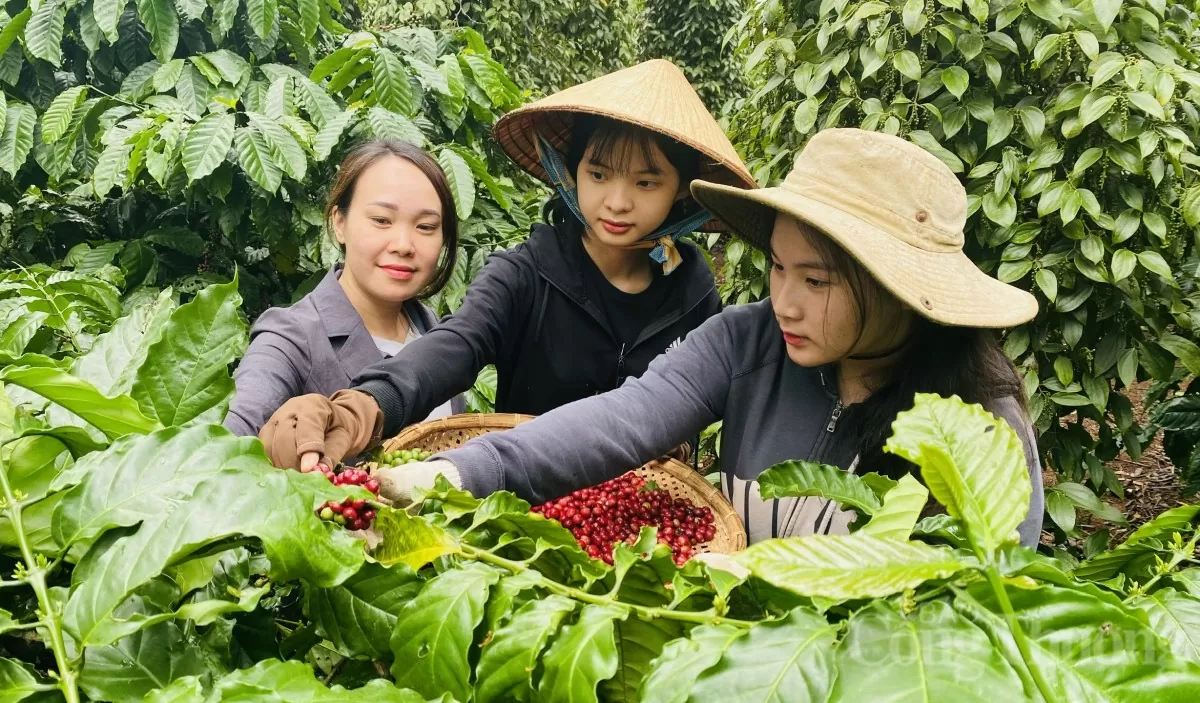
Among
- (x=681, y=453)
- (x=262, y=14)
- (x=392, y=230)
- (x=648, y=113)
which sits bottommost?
(x=681, y=453)

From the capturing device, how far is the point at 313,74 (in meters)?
2.35

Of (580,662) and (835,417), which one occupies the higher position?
(580,662)

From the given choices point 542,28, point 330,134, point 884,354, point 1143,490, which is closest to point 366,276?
point 330,134

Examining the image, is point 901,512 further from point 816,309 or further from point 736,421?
point 736,421

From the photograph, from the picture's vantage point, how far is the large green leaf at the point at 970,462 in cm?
41

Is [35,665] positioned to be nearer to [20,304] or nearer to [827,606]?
[827,606]

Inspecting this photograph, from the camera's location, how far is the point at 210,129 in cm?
197

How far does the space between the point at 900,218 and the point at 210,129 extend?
5.50 feet

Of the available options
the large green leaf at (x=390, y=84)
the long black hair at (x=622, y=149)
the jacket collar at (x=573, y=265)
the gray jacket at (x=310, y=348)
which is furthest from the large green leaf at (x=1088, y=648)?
the large green leaf at (x=390, y=84)

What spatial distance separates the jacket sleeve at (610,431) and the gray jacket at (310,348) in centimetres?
59

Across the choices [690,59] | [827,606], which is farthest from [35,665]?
[690,59]

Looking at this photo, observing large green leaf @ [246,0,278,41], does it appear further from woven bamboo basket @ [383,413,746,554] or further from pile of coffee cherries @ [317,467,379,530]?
pile of coffee cherries @ [317,467,379,530]

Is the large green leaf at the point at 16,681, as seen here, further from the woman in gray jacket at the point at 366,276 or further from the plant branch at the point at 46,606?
the woman in gray jacket at the point at 366,276

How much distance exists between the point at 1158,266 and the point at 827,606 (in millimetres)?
1835
